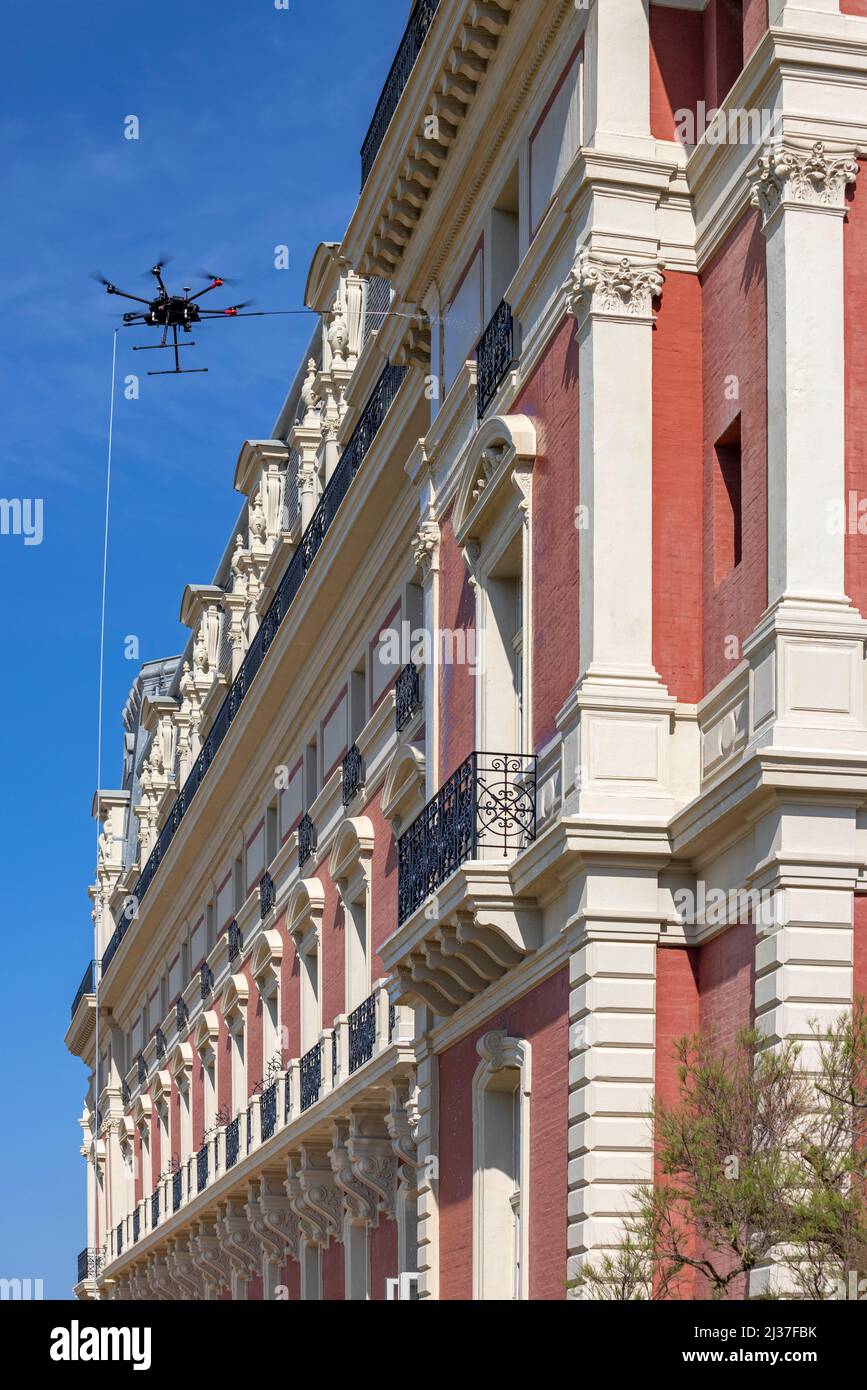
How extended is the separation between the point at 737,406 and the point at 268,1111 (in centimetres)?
2106

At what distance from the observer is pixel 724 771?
55.2ft

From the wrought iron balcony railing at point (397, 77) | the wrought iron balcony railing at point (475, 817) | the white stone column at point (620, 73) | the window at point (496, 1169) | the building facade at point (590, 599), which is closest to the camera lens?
the building facade at point (590, 599)

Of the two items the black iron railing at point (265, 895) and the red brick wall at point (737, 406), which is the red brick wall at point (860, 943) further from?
the black iron railing at point (265, 895)

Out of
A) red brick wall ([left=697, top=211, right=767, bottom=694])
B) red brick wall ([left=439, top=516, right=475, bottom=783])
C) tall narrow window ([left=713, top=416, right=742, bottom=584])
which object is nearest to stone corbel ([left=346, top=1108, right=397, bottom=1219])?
red brick wall ([left=439, top=516, right=475, bottom=783])

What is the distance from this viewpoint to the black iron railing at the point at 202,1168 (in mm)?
42938

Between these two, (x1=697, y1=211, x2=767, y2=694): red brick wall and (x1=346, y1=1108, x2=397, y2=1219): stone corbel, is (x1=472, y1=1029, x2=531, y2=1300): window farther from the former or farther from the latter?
(x1=346, y1=1108, x2=397, y2=1219): stone corbel

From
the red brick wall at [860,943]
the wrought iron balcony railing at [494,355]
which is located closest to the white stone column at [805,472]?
the red brick wall at [860,943]

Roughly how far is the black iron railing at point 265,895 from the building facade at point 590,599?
7.08 meters

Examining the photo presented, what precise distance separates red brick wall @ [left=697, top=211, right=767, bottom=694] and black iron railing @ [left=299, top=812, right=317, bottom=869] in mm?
17733

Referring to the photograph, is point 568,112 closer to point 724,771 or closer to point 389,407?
point 724,771

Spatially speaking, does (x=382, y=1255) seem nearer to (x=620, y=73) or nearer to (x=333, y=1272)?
(x=333, y=1272)

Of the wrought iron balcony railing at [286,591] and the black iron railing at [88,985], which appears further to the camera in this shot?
the black iron railing at [88,985]

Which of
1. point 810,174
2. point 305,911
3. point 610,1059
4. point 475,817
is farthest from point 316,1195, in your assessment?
point 810,174
